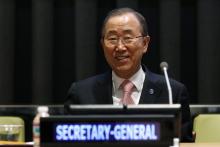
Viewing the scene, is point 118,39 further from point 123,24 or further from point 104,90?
point 104,90

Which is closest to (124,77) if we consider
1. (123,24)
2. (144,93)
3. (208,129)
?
(144,93)

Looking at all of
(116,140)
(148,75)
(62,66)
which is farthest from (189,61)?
(116,140)

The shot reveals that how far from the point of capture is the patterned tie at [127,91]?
8.89 feet

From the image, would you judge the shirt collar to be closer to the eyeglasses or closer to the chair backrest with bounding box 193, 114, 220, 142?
the eyeglasses

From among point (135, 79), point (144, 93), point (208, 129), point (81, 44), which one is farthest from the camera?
point (81, 44)

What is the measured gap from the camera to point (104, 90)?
2.85 metres

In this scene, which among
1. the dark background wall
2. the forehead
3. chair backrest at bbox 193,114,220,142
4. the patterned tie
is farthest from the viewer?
the dark background wall

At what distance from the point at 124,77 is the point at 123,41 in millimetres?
218

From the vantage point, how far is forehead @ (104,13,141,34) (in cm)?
282

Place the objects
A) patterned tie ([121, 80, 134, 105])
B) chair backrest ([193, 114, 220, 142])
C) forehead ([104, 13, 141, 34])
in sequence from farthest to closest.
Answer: chair backrest ([193, 114, 220, 142]), forehead ([104, 13, 141, 34]), patterned tie ([121, 80, 134, 105])

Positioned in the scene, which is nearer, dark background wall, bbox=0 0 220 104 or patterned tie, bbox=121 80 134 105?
patterned tie, bbox=121 80 134 105

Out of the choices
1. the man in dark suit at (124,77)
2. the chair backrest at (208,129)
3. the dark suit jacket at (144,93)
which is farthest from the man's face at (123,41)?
the chair backrest at (208,129)

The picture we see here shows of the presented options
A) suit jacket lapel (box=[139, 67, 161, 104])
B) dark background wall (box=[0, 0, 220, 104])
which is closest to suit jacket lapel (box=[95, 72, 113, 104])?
suit jacket lapel (box=[139, 67, 161, 104])

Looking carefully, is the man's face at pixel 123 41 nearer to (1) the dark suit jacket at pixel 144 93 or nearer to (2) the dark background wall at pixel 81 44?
(1) the dark suit jacket at pixel 144 93
